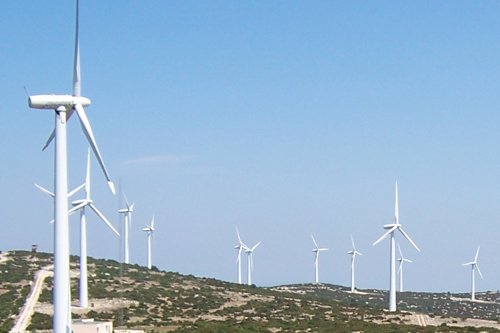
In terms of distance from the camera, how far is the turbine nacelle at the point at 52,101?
43719 mm

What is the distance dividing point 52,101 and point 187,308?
57025 mm

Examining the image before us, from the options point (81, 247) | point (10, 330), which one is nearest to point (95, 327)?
point (10, 330)

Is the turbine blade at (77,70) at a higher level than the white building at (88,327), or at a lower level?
higher

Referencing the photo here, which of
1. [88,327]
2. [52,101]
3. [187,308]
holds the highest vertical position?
[52,101]

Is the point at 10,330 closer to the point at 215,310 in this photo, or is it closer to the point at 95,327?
the point at 95,327

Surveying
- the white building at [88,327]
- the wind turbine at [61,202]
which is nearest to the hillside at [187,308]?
the white building at [88,327]

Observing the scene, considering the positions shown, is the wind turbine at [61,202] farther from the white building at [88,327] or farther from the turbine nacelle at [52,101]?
the white building at [88,327]

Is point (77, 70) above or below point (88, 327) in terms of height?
above

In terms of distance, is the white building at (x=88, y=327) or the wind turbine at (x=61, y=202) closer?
the wind turbine at (x=61, y=202)

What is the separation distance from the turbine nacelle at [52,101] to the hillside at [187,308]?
117ft

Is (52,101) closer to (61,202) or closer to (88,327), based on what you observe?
(61,202)

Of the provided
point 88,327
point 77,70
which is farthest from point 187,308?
point 77,70

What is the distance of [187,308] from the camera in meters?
97.8

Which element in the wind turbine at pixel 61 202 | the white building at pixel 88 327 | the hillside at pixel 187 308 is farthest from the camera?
the hillside at pixel 187 308
